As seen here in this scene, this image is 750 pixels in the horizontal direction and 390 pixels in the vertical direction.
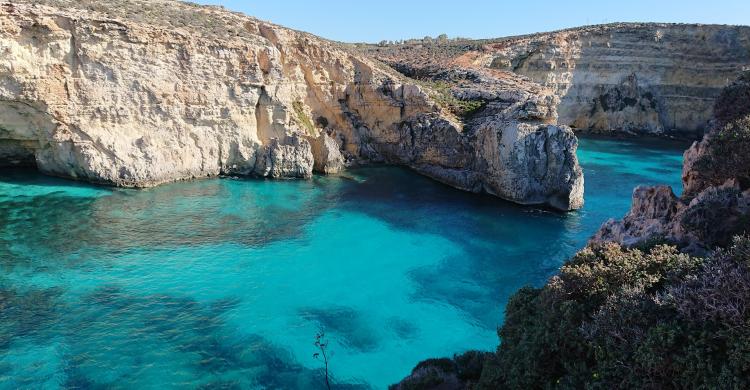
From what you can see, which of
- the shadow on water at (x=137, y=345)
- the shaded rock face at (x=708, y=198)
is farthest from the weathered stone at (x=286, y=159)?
the shaded rock face at (x=708, y=198)

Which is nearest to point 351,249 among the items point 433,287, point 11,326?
point 433,287

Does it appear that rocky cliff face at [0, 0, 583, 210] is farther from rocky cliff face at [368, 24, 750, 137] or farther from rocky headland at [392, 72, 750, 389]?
rocky cliff face at [368, 24, 750, 137]

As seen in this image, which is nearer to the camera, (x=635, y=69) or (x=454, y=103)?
(x=454, y=103)

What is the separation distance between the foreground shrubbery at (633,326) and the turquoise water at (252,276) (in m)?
7.27

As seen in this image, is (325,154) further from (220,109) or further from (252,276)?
(252,276)

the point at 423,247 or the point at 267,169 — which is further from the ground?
the point at 267,169

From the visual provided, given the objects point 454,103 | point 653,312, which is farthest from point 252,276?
point 454,103

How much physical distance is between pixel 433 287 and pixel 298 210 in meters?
11.5

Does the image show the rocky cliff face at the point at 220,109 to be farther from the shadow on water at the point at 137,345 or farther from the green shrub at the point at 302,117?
the shadow on water at the point at 137,345

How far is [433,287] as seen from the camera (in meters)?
20.3

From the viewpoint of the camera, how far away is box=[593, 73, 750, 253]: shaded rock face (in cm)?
973

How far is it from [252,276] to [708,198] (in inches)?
625

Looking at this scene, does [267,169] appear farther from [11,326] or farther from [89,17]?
[11,326]

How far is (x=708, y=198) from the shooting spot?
34.0 ft
